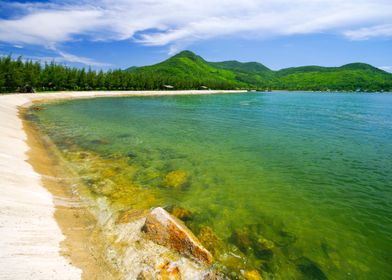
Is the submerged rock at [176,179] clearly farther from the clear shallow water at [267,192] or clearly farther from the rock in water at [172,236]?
the rock in water at [172,236]

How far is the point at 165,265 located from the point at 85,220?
5.55 m

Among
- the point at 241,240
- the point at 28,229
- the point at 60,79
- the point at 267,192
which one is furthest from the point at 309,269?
the point at 60,79

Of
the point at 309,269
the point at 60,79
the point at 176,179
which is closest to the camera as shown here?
the point at 309,269

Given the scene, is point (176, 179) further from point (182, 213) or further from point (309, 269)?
point (309, 269)

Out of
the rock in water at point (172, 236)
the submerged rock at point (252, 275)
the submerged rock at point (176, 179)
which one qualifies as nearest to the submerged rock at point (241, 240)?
the submerged rock at point (252, 275)

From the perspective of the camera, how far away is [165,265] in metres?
9.11

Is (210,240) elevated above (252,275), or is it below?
above

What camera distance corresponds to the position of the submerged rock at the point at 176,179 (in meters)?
17.2

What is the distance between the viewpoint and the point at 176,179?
59.2ft

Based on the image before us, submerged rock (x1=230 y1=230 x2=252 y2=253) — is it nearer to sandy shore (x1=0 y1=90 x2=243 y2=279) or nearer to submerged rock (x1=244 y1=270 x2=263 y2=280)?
submerged rock (x1=244 y1=270 x2=263 y2=280)

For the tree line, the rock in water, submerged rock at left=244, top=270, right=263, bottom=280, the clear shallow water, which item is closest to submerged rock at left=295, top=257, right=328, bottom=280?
the clear shallow water

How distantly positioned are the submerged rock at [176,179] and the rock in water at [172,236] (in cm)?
643

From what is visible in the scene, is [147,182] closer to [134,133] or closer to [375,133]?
[134,133]

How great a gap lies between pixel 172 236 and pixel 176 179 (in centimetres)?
811
